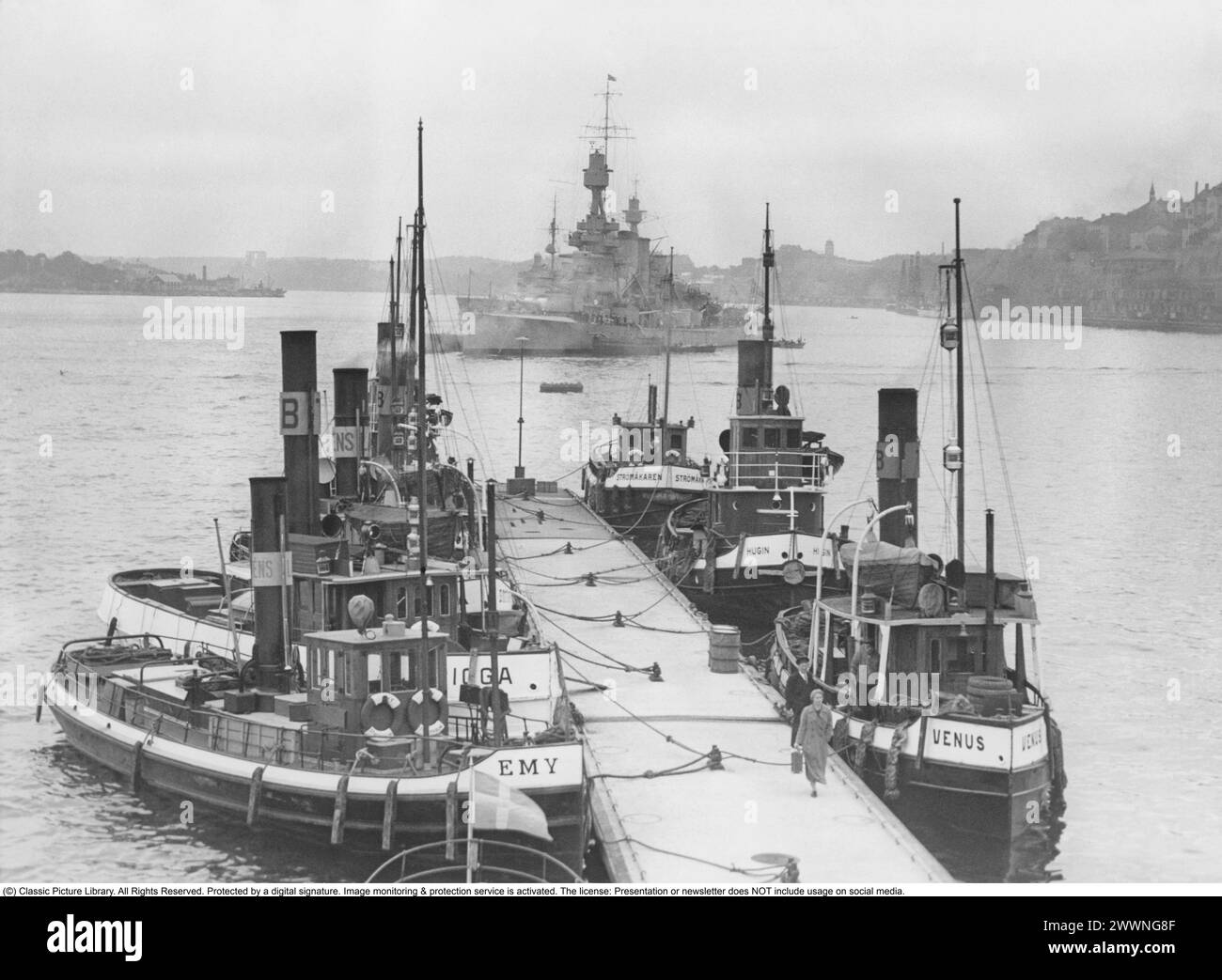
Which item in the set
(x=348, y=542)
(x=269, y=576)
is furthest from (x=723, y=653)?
(x=269, y=576)

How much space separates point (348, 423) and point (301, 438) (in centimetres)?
2016

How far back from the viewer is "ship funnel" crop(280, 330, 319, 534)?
32156mm

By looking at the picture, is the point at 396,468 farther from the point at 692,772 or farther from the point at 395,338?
the point at 692,772

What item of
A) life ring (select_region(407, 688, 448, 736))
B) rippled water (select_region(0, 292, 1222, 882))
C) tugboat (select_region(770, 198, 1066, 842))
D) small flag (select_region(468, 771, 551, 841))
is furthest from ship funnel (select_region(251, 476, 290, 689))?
tugboat (select_region(770, 198, 1066, 842))

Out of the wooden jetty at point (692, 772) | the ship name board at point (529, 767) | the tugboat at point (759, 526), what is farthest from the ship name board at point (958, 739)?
the tugboat at point (759, 526)

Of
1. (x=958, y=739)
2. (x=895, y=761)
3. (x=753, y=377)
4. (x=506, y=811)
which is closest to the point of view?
(x=506, y=811)

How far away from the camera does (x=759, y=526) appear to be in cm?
4922

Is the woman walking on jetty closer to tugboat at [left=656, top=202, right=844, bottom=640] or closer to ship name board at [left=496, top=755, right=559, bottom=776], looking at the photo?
ship name board at [left=496, top=755, right=559, bottom=776]

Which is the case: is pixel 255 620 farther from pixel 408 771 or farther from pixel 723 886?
pixel 723 886

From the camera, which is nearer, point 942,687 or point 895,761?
point 895,761

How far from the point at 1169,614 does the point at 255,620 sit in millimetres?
35261

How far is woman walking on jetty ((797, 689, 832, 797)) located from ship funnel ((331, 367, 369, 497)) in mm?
27742

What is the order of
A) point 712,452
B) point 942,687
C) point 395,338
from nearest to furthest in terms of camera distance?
point 942,687 < point 395,338 < point 712,452

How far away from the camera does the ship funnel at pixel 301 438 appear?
105 ft
